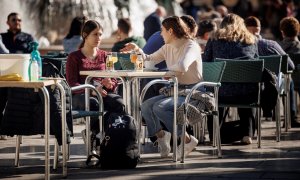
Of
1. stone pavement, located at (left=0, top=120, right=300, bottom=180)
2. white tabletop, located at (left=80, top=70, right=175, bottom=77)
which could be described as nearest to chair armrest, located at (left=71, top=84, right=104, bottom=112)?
white tabletop, located at (left=80, top=70, right=175, bottom=77)

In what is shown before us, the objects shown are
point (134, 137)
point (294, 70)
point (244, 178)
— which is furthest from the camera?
point (294, 70)

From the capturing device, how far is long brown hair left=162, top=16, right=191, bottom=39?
12.2m

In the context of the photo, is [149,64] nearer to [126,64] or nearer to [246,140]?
[126,64]

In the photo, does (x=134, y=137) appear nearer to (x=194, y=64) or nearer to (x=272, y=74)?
(x=194, y=64)

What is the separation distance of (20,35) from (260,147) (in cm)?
526

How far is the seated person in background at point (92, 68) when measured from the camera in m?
12.1

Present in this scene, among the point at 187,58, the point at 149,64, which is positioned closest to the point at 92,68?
the point at 149,64

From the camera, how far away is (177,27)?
12266mm

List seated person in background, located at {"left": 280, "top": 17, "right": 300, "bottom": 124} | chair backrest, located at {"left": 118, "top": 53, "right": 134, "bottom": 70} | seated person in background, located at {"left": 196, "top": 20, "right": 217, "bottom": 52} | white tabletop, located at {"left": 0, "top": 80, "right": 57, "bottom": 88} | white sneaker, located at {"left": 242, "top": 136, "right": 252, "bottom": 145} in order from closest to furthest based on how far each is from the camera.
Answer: white tabletop, located at {"left": 0, "top": 80, "right": 57, "bottom": 88}
chair backrest, located at {"left": 118, "top": 53, "right": 134, "bottom": 70}
white sneaker, located at {"left": 242, "top": 136, "right": 252, "bottom": 145}
seated person in background, located at {"left": 196, "top": 20, "right": 217, "bottom": 52}
seated person in background, located at {"left": 280, "top": 17, "right": 300, "bottom": 124}

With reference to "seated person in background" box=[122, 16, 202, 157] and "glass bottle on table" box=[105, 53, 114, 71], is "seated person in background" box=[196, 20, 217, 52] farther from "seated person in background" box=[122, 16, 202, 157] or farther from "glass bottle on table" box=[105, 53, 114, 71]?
"glass bottle on table" box=[105, 53, 114, 71]

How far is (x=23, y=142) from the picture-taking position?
1386 centimetres

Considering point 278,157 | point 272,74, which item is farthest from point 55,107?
point 272,74

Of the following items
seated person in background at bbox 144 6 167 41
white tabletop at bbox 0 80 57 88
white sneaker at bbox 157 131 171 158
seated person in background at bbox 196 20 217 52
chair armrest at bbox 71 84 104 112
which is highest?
seated person in background at bbox 144 6 167 41

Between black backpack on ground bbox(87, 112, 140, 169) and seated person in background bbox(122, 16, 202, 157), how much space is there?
0.78m
